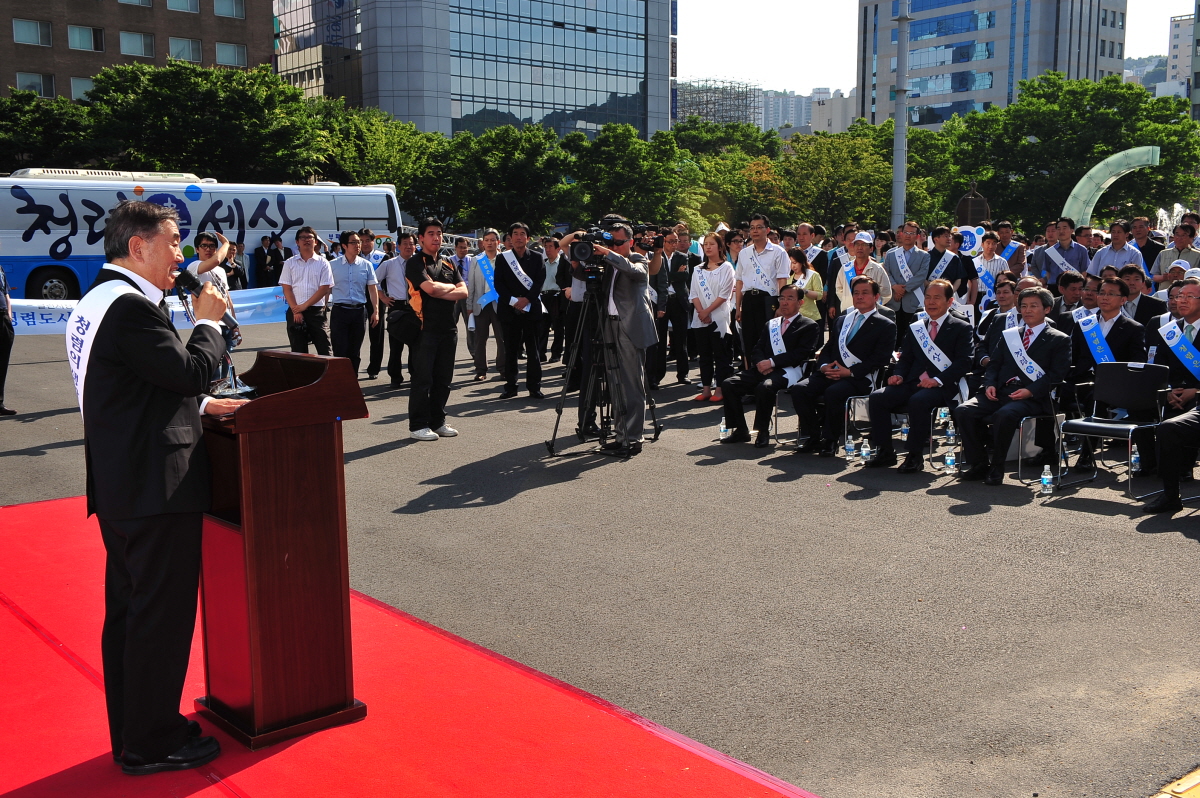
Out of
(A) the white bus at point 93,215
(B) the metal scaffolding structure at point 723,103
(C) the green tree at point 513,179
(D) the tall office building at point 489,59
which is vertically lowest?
(A) the white bus at point 93,215

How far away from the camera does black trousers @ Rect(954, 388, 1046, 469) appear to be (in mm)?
8062

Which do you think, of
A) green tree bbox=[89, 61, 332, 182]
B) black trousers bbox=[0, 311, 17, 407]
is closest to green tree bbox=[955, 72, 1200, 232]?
green tree bbox=[89, 61, 332, 182]

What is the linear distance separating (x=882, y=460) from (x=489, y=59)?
89614 millimetres

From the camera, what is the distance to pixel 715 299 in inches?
452

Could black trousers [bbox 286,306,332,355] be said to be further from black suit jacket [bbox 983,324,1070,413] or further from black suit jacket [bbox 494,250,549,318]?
black suit jacket [bbox 983,324,1070,413]

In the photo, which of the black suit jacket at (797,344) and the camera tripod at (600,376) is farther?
the black suit jacket at (797,344)

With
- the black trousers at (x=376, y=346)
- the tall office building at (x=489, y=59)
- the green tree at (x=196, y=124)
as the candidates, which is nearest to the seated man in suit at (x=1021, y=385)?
the black trousers at (x=376, y=346)

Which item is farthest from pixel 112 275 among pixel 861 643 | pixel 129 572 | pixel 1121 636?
pixel 1121 636

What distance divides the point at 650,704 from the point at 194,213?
925 inches

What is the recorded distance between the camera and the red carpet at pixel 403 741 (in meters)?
3.46

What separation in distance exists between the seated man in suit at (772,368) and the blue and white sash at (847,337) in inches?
17.9

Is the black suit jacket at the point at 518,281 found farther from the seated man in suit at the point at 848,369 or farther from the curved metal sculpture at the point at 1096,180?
the curved metal sculpture at the point at 1096,180

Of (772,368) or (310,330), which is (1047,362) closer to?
(772,368)

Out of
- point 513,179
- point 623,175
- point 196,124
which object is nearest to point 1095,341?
point 196,124
